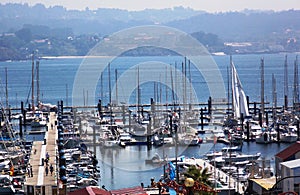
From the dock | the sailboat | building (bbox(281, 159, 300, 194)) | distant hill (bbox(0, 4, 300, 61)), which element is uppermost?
distant hill (bbox(0, 4, 300, 61))

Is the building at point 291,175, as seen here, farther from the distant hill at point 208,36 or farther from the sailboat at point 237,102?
the distant hill at point 208,36

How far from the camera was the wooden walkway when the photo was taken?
17.2 m

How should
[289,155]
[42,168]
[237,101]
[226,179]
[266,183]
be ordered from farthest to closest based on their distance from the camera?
1. [237,101]
2. [42,168]
3. [226,179]
4. [266,183]
5. [289,155]

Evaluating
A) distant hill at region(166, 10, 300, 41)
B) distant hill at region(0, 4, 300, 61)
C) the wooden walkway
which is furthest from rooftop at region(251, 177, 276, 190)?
distant hill at region(166, 10, 300, 41)

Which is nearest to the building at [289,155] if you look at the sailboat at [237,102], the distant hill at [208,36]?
the sailboat at [237,102]

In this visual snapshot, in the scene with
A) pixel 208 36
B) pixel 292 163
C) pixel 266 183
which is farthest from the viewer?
→ pixel 208 36

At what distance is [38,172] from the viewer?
66.9 ft

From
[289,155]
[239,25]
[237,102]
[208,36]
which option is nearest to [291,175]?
[289,155]

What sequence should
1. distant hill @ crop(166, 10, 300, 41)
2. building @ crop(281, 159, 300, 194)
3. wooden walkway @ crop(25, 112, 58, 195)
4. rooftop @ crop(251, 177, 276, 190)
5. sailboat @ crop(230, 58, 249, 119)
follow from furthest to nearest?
distant hill @ crop(166, 10, 300, 41), sailboat @ crop(230, 58, 249, 119), wooden walkway @ crop(25, 112, 58, 195), rooftop @ crop(251, 177, 276, 190), building @ crop(281, 159, 300, 194)

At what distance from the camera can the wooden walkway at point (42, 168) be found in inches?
678

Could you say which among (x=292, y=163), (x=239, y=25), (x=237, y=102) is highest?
(x=239, y=25)

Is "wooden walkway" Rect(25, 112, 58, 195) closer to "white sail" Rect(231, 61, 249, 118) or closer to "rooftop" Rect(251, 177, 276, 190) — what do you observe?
"rooftop" Rect(251, 177, 276, 190)

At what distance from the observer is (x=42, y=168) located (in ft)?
69.0

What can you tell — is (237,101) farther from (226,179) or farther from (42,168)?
(42,168)
